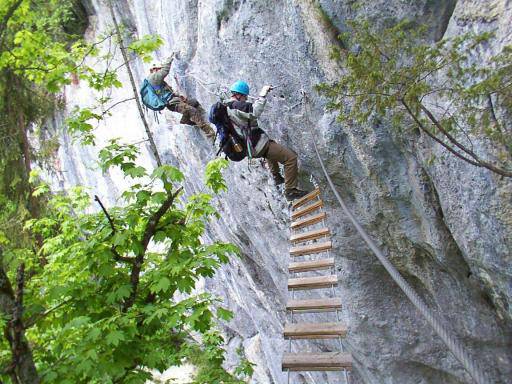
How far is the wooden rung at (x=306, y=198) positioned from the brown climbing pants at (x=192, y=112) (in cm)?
311

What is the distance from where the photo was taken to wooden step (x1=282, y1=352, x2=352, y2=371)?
3.82m

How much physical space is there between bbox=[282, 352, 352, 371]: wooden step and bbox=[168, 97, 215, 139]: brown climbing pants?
5965 millimetres

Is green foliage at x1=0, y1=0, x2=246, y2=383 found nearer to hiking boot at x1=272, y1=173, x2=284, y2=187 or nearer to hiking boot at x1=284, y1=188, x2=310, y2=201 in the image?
hiking boot at x1=284, y1=188, x2=310, y2=201

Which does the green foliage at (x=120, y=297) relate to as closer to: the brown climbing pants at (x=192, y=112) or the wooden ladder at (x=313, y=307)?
the wooden ladder at (x=313, y=307)

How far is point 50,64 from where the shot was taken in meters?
5.72

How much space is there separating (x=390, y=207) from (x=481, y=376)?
A: 347cm

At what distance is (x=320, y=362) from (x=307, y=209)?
2.88 metres

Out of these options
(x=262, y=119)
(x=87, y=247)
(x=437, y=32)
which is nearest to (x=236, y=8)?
(x=262, y=119)

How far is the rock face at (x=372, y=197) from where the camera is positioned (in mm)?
4191

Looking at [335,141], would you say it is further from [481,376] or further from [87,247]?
[481,376]

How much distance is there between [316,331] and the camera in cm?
424

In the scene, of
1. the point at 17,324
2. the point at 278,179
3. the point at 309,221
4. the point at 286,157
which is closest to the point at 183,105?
the point at 278,179

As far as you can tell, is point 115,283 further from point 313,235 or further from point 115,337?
point 313,235

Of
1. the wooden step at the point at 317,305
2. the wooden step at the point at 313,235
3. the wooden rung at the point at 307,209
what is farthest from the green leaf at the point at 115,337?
the wooden rung at the point at 307,209
